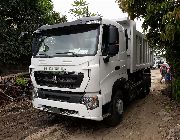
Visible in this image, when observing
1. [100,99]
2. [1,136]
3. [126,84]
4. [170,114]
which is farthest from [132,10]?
[1,136]

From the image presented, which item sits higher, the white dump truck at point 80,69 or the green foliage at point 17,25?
the green foliage at point 17,25

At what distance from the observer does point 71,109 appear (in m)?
6.10

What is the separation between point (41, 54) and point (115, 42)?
1.91 m

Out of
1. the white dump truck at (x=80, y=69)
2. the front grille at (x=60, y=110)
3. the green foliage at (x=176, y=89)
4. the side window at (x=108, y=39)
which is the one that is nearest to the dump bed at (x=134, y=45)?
the white dump truck at (x=80, y=69)

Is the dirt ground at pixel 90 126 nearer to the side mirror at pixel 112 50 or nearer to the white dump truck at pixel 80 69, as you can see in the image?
the white dump truck at pixel 80 69

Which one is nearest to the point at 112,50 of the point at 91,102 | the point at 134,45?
the point at 91,102

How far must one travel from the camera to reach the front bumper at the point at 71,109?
19.4 ft

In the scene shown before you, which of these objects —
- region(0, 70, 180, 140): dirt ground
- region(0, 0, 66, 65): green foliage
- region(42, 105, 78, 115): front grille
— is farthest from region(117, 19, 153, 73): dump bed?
region(0, 0, 66, 65): green foliage

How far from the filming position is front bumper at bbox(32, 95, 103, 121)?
233 inches

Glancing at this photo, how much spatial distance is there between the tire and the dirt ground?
0.63 ft

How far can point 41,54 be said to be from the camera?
672 centimetres

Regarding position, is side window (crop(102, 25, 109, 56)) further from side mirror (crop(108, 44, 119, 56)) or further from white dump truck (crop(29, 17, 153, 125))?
side mirror (crop(108, 44, 119, 56))

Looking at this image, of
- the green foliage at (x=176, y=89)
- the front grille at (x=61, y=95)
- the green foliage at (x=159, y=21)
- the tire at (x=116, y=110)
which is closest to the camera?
the front grille at (x=61, y=95)

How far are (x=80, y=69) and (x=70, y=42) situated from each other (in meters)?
0.80
